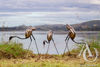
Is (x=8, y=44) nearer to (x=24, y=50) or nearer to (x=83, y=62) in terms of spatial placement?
(x=24, y=50)

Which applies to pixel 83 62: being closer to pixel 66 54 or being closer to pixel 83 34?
pixel 66 54

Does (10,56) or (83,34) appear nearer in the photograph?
(10,56)

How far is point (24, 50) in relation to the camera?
33.0ft

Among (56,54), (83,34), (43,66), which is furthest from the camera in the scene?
(83,34)

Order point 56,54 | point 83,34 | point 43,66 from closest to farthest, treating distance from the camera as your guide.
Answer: point 43,66
point 56,54
point 83,34

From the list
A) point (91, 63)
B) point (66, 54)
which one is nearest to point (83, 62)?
point (91, 63)

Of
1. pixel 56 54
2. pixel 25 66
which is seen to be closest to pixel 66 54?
pixel 56 54

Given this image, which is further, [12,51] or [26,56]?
[12,51]

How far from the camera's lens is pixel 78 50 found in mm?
10328

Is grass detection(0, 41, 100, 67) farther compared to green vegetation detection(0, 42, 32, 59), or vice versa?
green vegetation detection(0, 42, 32, 59)

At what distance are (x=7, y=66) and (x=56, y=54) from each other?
Answer: 302cm

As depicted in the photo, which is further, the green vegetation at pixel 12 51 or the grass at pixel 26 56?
the green vegetation at pixel 12 51

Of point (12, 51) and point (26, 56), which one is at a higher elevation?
point (12, 51)

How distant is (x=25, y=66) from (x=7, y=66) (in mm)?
560
